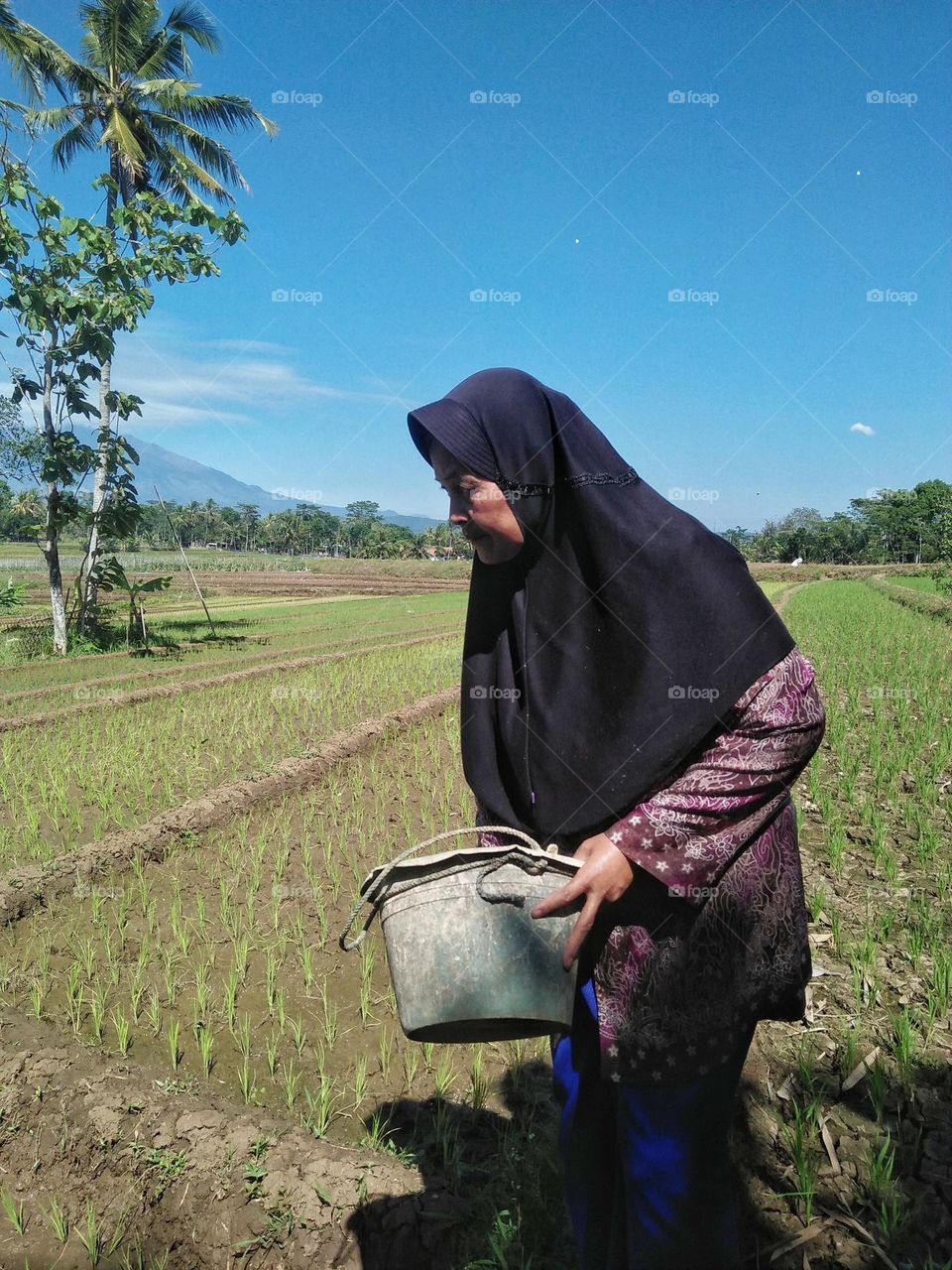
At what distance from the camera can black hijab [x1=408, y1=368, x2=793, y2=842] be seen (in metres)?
1.12

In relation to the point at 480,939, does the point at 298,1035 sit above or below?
below

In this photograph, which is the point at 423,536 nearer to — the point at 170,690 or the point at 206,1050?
the point at 170,690

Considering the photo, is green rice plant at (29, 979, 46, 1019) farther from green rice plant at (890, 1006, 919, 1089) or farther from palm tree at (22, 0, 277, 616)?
palm tree at (22, 0, 277, 616)

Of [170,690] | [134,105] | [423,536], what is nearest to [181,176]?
[134,105]

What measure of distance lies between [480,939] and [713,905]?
1.07 ft

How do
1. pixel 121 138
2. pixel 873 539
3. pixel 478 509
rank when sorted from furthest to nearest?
pixel 873 539, pixel 121 138, pixel 478 509

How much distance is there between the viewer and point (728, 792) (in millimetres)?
1071

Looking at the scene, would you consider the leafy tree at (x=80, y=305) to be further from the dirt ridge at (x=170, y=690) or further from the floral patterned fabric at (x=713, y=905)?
the floral patterned fabric at (x=713, y=905)

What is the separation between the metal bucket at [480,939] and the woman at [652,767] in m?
0.04

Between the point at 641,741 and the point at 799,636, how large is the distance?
Answer: 492 inches

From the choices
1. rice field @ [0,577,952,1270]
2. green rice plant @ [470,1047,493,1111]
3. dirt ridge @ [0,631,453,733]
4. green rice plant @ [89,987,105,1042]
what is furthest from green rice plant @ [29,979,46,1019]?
dirt ridge @ [0,631,453,733]

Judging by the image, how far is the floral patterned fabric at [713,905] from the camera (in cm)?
108

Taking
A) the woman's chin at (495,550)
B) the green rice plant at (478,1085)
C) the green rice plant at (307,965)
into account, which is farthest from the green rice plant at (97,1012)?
the woman's chin at (495,550)

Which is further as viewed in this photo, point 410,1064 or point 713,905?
point 410,1064
